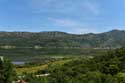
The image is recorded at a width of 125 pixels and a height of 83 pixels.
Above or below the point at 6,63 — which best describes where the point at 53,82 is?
below

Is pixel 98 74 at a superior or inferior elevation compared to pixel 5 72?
inferior

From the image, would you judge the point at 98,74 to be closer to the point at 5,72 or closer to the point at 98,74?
the point at 98,74

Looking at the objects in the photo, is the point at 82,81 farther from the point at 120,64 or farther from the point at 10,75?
the point at 120,64

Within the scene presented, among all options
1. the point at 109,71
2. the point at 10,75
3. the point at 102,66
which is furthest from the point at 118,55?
the point at 10,75

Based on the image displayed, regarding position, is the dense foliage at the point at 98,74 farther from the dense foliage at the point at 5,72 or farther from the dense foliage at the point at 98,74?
the dense foliage at the point at 5,72

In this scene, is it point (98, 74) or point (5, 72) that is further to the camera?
point (98, 74)

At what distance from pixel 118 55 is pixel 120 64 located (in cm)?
1431

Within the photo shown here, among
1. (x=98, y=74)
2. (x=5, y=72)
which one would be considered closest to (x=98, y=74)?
(x=98, y=74)

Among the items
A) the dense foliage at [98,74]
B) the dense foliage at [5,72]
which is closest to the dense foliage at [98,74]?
the dense foliage at [98,74]

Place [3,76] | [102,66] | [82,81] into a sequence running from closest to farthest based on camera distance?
[3,76]
[82,81]
[102,66]

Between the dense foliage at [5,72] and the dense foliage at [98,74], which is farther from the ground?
the dense foliage at [5,72]

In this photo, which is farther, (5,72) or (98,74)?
(98,74)

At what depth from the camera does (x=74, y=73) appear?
69.6 metres

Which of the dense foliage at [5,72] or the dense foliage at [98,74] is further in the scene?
the dense foliage at [98,74]
